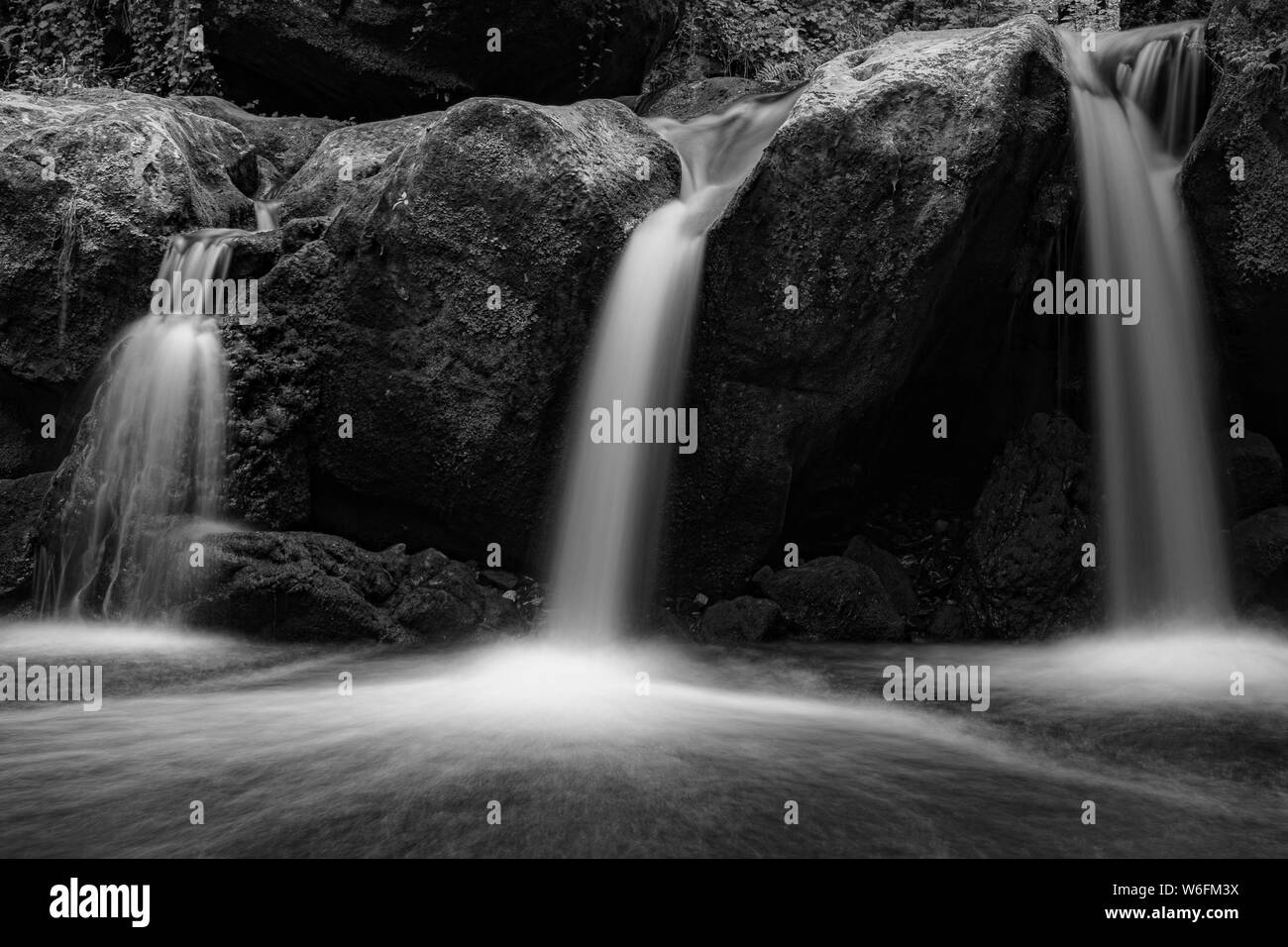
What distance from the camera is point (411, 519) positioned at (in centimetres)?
807

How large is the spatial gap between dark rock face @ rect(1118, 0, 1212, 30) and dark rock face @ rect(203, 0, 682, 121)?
4.95 meters

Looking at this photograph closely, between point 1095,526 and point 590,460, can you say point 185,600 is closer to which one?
point 590,460

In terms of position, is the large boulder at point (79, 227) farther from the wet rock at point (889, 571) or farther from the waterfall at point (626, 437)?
the wet rock at point (889, 571)

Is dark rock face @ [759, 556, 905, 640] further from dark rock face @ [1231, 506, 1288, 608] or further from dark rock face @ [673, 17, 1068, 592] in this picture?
dark rock face @ [1231, 506, 1288, 608]

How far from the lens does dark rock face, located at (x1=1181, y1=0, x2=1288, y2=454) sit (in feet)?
22.3

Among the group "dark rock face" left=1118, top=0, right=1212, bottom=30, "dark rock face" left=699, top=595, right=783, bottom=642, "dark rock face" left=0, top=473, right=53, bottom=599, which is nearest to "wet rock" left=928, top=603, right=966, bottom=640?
"dark rock face" left=699, top=595, right=783, bottom=642

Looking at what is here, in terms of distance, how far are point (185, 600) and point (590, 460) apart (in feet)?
9.44

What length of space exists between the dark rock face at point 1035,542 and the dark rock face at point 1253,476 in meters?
1.04

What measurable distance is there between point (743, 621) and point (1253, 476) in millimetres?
3834

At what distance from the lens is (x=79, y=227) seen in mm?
8633

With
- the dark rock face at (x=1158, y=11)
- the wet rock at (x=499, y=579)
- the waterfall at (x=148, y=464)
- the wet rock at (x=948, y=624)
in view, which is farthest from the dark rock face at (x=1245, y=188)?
the waterfall at (x=148, y=464)

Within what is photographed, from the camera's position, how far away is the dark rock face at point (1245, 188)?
679cm
